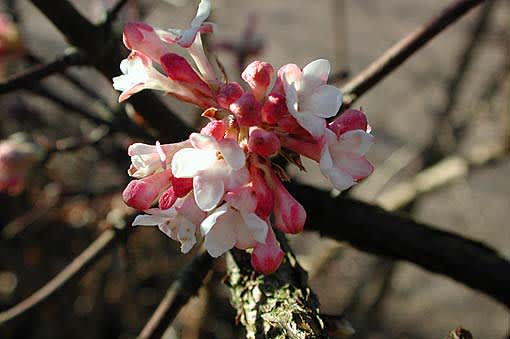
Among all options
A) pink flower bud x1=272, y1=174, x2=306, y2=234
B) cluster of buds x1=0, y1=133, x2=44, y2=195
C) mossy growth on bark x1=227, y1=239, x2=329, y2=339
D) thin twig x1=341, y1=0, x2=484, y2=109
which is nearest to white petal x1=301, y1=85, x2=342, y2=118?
pink flower bud x1=272, y1=174, x2=306, y2=234

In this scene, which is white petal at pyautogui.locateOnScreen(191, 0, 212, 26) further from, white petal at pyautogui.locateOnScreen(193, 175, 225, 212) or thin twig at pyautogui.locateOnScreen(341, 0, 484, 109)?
thin twig at pyautogui.locateOnScreen(341, 0, 484, 109)

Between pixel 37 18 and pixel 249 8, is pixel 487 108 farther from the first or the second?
pixel 37 18

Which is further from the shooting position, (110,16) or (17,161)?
(17,161)

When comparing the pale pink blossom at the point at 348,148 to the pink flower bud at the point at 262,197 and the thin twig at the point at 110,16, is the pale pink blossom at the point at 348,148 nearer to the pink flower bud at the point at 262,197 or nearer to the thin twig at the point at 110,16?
the pink flower bud at the point at 262,197

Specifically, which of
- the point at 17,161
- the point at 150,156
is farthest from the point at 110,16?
the point at 17,161

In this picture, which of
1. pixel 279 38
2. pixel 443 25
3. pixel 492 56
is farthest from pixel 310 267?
pixel 492 56

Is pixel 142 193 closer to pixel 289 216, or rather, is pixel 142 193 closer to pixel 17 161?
pixel 289 216
